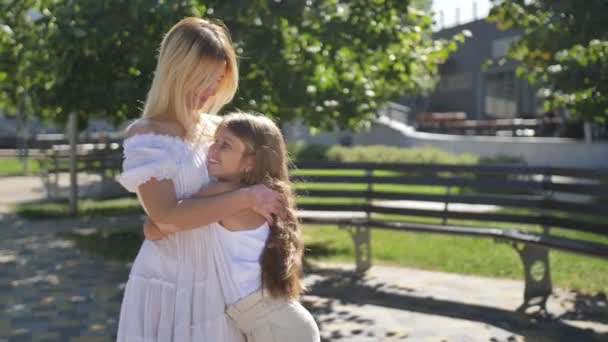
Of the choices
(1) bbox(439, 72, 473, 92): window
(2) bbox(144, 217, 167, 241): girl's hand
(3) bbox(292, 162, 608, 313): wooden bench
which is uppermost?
(1) bbox(439, 72, 473, 92): window

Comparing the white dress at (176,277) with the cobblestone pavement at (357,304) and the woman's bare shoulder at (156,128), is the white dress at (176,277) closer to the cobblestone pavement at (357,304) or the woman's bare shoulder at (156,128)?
the woman's bare shoulder at (156,128)

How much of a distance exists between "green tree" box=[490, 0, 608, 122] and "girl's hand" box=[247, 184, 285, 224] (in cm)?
410

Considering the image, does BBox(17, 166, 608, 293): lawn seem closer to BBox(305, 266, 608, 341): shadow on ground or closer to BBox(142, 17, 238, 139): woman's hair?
BBox(305, 266, 608, 341): shadow on ground

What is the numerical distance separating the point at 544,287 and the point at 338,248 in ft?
11.0

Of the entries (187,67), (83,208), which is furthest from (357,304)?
(83,208)

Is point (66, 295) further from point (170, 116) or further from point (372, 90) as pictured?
point (170, 116)

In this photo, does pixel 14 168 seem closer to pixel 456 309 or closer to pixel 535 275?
pixel 456 309

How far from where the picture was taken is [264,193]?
231 cm

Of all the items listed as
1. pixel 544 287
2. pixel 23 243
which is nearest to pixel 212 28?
pixel 544 287

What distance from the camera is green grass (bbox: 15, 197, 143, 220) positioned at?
12.4 metres

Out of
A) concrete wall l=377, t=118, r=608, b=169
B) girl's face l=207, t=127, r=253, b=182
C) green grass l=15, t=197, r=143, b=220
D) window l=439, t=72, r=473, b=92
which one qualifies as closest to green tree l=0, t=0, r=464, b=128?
green grass l=15, t=197, r=143, b=220

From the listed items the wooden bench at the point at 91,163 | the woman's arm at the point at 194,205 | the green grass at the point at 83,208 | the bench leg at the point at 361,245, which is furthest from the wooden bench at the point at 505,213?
the wooden bench at the point at 91,163

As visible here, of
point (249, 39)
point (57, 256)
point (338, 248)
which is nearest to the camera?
point (249, 39)

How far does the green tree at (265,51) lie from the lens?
6949mm
